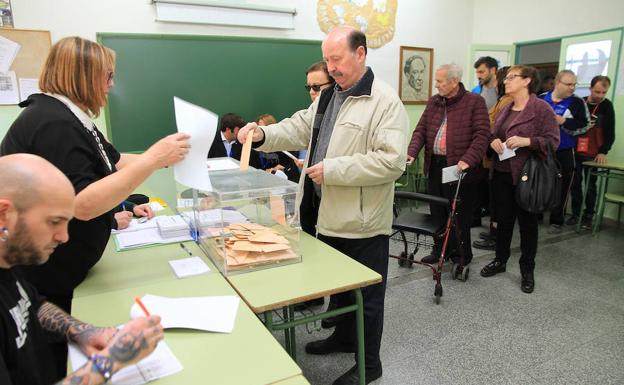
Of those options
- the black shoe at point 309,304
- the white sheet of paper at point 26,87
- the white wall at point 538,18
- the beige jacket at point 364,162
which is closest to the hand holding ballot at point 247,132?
the beige jacket at point 364,162

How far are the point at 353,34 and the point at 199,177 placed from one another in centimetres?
96

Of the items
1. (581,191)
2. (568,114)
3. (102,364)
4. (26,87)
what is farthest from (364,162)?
(581,191)

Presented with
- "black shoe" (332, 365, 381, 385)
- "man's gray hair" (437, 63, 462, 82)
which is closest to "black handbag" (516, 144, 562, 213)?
"man's gray hair" (437, 63, 462, 82)

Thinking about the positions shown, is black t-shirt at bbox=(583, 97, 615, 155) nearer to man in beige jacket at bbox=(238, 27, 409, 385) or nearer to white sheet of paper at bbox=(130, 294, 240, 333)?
man in beige jacket at bbox=(238, 27, 409, 385)

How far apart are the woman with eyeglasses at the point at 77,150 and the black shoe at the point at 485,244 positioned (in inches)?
145

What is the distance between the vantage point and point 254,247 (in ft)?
5.46

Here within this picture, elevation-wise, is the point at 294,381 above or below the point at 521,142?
below

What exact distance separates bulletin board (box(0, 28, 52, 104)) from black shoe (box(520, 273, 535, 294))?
4.52 m

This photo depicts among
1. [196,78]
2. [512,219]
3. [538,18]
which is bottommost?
[512,219]

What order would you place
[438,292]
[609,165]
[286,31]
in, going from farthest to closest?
[286,31], [609,165], [438,292]

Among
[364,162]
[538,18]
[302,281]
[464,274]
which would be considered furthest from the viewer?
[538,18]

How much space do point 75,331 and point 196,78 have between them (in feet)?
12.2

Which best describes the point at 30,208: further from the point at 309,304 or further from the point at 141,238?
the point at 309,304

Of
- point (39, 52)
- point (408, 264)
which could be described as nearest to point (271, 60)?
point (39, 52)
